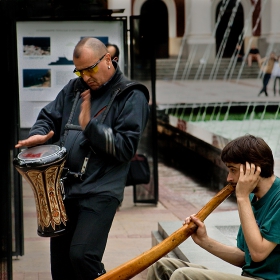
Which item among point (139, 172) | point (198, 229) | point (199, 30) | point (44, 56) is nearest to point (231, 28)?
point (199, 30)

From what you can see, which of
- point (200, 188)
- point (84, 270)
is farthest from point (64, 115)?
point (200, 188)

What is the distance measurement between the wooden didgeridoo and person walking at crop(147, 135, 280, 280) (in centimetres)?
10

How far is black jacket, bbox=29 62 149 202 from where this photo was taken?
400cm

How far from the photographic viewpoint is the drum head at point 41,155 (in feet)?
13.1

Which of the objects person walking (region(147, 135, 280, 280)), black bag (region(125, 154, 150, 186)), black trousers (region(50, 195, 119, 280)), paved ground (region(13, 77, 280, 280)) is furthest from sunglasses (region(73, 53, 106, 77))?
black bag (region(125, 154, 150, 186))

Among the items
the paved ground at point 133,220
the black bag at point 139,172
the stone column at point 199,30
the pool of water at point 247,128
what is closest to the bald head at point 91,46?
the paved ground at point 133,220

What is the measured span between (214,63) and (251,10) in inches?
162

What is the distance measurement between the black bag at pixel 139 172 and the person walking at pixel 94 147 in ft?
12.2

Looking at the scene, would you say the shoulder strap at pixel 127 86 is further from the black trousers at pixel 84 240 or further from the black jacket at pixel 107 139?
the black trousers at pixel 84 240

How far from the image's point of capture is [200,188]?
10078 mm

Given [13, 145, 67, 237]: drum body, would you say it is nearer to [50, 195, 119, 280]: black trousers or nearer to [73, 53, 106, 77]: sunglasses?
[50, 195, 119, 280]: black trousers

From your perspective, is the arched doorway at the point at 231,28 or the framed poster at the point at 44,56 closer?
the framed poster at the point at 44,56

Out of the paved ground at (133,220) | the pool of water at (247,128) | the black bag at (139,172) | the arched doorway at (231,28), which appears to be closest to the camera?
the paved ground at (133,220)

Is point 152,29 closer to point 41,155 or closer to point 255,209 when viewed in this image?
point 41,155
